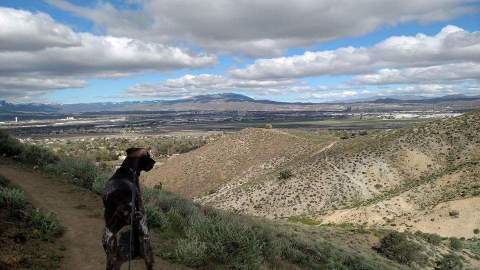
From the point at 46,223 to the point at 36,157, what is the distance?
9.79 m

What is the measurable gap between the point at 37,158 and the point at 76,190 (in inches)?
213

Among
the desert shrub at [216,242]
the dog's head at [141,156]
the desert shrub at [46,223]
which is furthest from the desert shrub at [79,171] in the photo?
the dog's head at [141,156]

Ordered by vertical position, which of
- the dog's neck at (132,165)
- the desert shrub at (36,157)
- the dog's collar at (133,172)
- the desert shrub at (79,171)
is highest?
the dog's neck at (132,165)

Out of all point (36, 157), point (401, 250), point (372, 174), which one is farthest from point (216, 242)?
point (372, 174)

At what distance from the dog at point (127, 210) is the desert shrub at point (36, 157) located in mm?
13316

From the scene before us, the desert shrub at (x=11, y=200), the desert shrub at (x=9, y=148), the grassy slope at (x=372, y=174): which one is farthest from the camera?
the grassy slope at (x=372, y=174)

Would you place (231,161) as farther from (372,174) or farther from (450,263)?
(450,263)

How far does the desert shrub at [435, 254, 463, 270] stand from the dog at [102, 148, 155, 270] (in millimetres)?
25160

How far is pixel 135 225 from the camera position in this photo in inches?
297

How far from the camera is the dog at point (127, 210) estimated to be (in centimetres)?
736

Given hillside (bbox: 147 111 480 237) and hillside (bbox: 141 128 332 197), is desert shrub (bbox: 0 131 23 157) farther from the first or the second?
hillside (bbox: 141 128 332 197)

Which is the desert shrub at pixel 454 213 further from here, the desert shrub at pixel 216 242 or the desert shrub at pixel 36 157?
the desert shrub at pixel 36 157

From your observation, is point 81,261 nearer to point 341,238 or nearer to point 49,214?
point 49,214

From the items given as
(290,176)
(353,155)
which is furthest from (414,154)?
(290,176)
